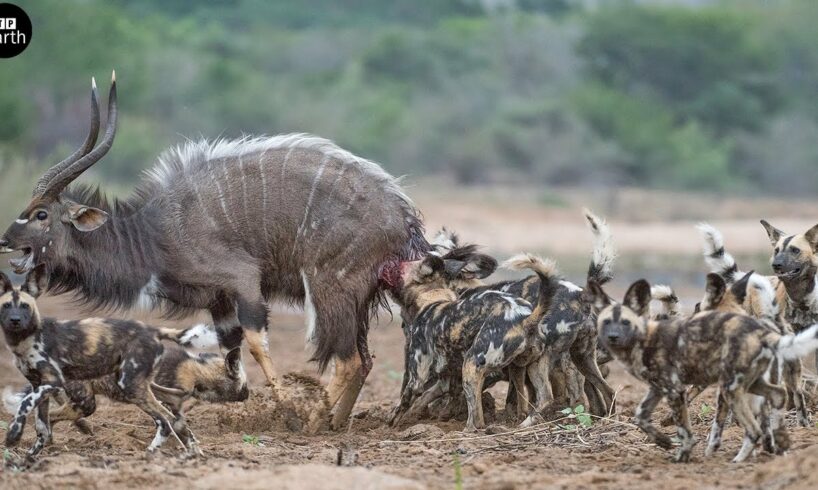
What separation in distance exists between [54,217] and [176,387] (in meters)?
1.85

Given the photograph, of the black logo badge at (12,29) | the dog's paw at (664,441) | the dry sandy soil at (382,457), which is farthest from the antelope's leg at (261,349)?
the black logo badge at (12,29)

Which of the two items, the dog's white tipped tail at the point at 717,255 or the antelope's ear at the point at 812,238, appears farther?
the antelope's ear at the point at 812,238

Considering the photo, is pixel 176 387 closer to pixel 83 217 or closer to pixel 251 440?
pixel 251 440

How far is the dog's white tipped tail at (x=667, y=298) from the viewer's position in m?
9.81

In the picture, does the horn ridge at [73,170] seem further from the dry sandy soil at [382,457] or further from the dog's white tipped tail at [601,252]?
the dog's white tipped tail at [601,252]

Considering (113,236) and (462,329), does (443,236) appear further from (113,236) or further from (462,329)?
(113,236)

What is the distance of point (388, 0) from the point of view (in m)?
58.8

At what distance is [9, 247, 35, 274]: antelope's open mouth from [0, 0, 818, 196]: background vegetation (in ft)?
67.1

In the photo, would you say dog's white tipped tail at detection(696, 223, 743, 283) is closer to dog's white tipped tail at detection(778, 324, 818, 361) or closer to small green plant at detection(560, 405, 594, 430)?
small green plant at detection(560, 405, 594, 430)

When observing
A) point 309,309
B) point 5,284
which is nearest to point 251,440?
point 309,309

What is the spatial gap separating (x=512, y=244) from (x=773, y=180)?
15.6 metres

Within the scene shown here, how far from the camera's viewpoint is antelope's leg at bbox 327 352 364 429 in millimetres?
10352

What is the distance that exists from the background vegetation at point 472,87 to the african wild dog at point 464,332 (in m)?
21.0

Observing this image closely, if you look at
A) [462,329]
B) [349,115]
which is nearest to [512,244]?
[349,115]
